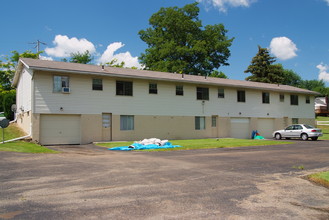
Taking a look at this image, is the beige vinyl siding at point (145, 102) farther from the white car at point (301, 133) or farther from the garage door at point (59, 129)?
the white car at point (301, 133)

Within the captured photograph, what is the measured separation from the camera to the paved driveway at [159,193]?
5176 millimetres

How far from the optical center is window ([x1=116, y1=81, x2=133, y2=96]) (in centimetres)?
2420

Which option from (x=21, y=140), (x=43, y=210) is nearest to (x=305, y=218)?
(x=43, y=210)

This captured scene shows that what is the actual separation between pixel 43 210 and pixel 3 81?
47.6 metres

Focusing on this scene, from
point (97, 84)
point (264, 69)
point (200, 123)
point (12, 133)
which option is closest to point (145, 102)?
point (97, 84)

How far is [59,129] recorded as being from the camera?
71.5 ft

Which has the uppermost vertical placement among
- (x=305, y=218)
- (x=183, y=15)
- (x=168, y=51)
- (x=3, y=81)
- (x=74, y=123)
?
(x=183, y=15)

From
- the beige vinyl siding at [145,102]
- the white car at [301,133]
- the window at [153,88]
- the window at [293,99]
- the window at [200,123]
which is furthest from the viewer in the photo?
the window at [293,99]

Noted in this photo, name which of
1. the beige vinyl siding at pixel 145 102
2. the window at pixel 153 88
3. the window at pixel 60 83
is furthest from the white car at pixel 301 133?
the window at pixel 60 83

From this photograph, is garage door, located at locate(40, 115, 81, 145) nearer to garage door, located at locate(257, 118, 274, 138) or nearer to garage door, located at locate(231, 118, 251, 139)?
garage door, located at locate(231, 118, 251, 139)

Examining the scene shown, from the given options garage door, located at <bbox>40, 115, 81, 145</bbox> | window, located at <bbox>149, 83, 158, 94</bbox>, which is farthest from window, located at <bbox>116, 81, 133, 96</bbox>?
garage door, located at <bbox>40, 115, 81, 145</bbox>

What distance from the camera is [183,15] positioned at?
52281 mm

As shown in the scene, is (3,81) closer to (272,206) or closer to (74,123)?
(74,123)

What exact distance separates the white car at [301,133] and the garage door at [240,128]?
3.00 m
